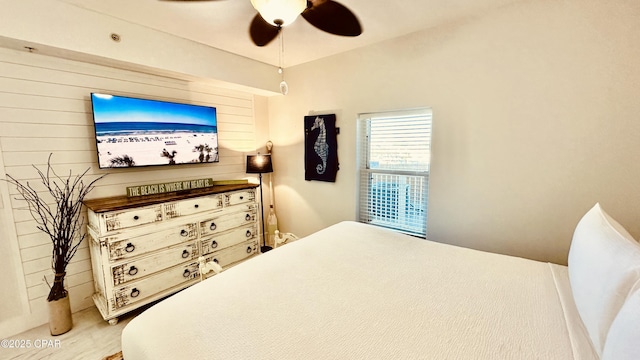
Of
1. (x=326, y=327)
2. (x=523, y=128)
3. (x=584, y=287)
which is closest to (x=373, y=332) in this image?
(x=326, y=327)

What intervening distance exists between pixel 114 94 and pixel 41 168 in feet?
2.77

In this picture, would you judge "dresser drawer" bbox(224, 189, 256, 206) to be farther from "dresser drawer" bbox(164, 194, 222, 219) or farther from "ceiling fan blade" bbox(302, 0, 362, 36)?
"ceiling fan blade" bbox(302, 0, 362, 36)

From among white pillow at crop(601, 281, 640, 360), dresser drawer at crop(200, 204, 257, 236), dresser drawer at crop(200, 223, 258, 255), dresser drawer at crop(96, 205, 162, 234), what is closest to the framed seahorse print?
dresser drawer at crop(200, 204, 257, 236)

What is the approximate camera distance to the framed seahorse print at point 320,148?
3070 mm

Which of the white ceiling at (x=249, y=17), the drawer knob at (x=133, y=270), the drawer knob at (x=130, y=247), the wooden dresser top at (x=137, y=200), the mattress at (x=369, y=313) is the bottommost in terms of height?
the drawer knob at (x=133, y=270)

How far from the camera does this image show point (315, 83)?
316cm

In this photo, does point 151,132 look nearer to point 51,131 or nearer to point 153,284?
point 51,131

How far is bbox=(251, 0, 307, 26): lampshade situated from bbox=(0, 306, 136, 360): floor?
2520mm

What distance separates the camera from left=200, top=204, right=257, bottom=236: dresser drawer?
267 cm

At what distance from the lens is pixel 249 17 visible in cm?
206

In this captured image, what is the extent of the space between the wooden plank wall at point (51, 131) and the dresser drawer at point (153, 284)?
0.52 meters

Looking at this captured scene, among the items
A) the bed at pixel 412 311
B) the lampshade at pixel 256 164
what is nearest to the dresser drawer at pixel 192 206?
the lampshade at pixel 256 164

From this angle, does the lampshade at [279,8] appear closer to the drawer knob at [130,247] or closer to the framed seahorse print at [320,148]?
the framed seahorse print at [320,148]

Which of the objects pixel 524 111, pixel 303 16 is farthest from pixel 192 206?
pixel 524 111
